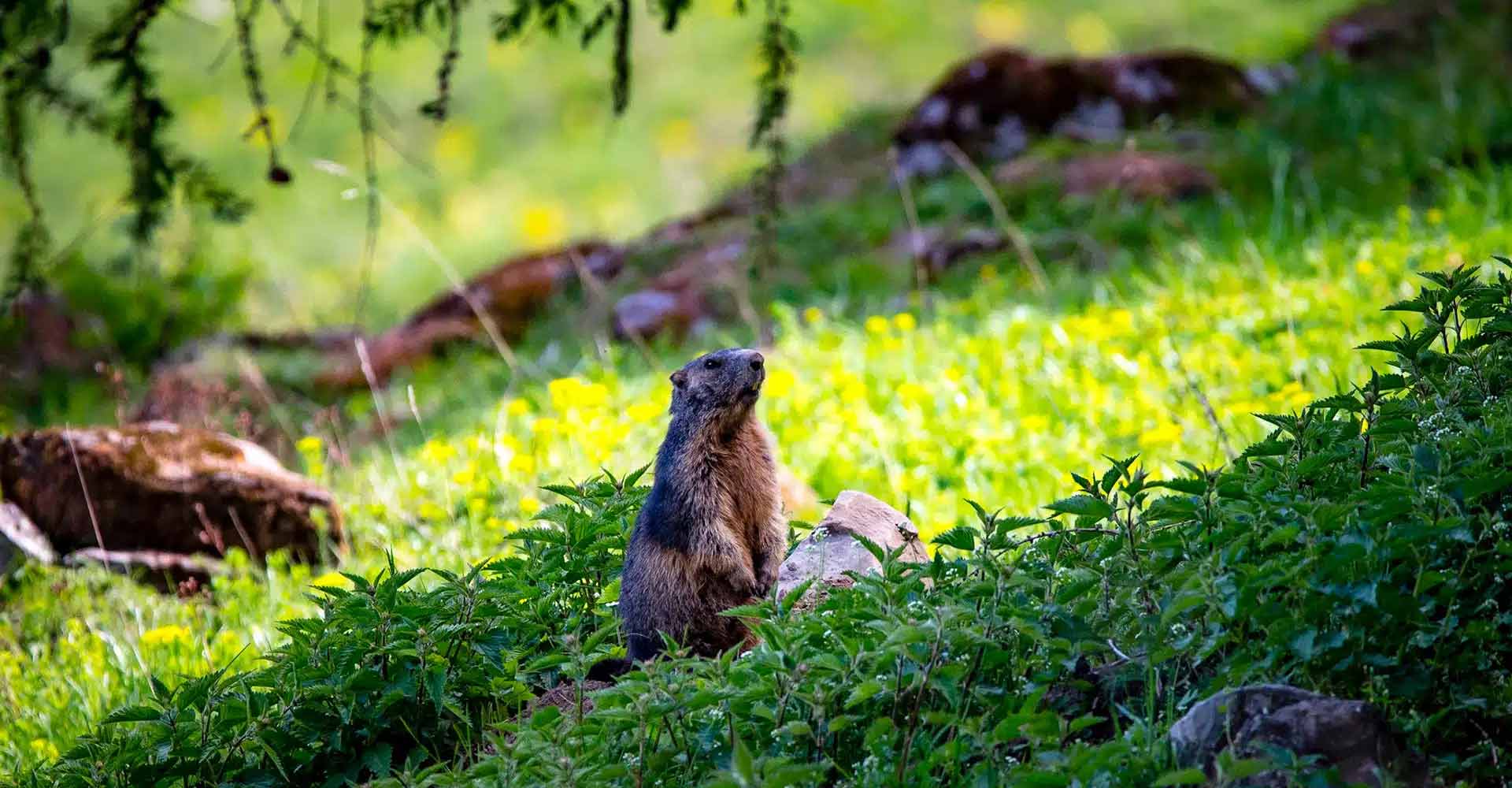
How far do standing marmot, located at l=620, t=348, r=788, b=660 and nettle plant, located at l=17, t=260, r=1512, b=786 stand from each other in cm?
27

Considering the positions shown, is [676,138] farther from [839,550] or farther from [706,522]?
[839,550]

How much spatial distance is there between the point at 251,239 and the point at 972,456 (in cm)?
1102

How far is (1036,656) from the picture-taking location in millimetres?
2883

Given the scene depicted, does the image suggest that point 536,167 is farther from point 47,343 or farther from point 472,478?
point 472,478

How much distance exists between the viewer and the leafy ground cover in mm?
2680

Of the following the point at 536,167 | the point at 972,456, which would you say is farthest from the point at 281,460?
the point at 536,167

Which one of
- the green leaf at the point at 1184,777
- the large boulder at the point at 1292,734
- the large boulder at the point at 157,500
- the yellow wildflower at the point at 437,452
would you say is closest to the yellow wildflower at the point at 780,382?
the yellow wildflower at the point at 437,452

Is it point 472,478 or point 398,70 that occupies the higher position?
point 398,70

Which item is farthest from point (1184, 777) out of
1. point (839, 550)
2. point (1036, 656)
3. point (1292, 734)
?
point (839, 550)

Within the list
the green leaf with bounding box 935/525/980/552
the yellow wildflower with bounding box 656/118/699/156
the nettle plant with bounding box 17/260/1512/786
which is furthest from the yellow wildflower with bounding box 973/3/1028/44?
the green leaf with bounding box 935/525/980/552

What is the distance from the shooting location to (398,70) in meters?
17.4

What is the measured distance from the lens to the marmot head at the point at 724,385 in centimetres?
409

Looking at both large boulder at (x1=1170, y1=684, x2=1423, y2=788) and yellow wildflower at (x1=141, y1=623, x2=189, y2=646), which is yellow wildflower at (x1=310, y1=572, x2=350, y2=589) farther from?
large boulder at (x1=1170, y1=684, x2=1423, y2=788)

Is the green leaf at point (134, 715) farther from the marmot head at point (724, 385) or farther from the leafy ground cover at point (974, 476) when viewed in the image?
the marmot head at point (724, 385)
